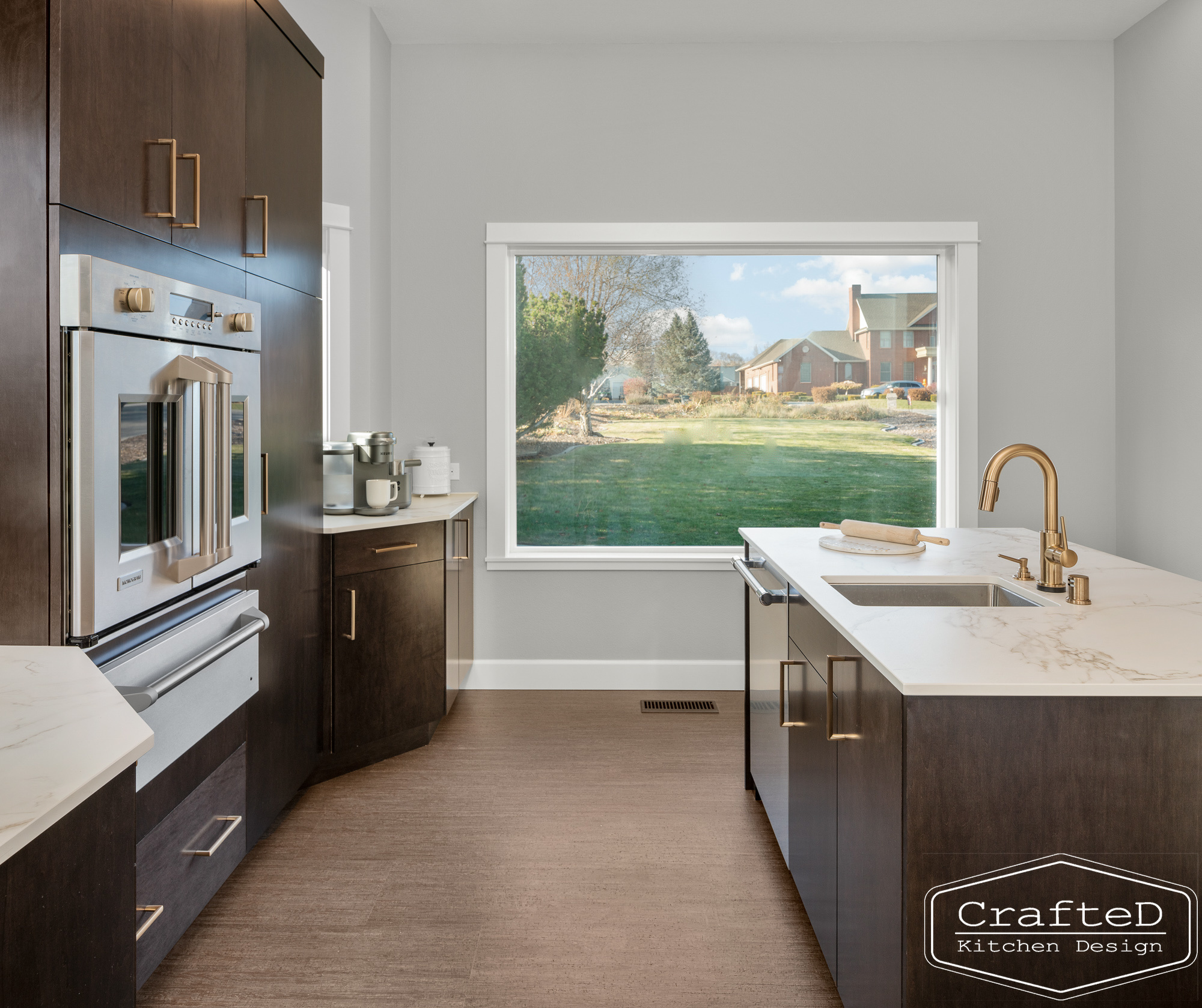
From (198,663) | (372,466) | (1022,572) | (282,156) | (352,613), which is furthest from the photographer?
(372,466)

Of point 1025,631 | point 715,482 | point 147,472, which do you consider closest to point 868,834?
point 1025,631

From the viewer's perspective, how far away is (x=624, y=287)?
4070mm

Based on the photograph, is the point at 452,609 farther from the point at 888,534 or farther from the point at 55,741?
the point at 55,741

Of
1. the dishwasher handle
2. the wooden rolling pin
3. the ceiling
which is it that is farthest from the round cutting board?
the ceiling

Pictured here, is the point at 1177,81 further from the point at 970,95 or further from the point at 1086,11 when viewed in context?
the point at 970,95

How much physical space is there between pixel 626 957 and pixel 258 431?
155 centimetres

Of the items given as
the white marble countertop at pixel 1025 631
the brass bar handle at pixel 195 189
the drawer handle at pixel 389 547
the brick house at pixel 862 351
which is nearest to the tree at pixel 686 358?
the brick house at pixel 862 351

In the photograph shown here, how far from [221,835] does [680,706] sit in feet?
7.13

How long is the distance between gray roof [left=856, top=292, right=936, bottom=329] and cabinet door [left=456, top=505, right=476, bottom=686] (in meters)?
2.07

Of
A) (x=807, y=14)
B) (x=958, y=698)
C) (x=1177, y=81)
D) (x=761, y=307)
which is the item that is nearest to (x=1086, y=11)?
(x=1177, y=81)

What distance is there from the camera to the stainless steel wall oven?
148cm

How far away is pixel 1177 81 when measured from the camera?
137 inches

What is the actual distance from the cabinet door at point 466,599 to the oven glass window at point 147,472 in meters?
1.93

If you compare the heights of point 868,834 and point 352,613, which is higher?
point 352,613
